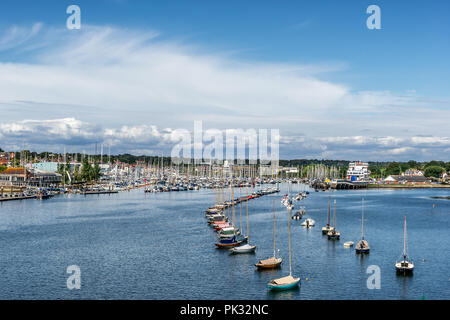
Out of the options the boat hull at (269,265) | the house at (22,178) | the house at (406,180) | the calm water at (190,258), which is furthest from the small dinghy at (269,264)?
the house at (406,180)

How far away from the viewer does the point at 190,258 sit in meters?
39.2

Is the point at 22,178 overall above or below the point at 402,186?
above

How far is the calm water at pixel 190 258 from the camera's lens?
29906 mm

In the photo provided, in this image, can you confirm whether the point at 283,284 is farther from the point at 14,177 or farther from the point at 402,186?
the point at 402,186

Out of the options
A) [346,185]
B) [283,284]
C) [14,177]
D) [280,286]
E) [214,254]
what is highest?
[14,177]

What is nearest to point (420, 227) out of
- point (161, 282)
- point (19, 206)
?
point (161, 282)

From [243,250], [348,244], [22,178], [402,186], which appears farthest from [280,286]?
[402,186]

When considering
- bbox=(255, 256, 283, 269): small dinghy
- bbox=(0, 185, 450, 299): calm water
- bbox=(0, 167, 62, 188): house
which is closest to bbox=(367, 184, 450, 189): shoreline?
bbox=(0, 185, 450, 299): calm water

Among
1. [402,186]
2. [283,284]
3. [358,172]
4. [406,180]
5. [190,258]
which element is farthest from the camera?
[358,172]

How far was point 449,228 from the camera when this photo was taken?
5850cm

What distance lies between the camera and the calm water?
98.1ft
